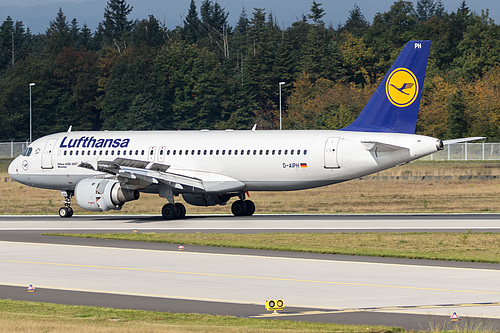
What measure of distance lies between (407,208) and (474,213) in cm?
548

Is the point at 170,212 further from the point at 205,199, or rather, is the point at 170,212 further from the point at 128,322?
the point at 128,322

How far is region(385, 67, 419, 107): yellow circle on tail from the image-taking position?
126 feet

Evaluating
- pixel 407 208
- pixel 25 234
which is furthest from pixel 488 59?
pixel 25 234

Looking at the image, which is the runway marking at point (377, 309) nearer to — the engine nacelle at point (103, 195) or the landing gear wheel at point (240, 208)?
the engine nacelle at point (103, 195)

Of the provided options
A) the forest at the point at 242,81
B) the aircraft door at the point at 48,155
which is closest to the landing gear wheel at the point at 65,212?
the aircraft door at the point at 48,155

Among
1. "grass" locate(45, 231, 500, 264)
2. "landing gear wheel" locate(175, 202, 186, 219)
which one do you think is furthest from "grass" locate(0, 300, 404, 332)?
"landing gear wheel" locate(175, 202, 186, 219)

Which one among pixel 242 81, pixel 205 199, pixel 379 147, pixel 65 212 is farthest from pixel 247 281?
pixel 242 81

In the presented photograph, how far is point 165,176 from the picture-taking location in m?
40.4

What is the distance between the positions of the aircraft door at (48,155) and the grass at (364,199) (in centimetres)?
426

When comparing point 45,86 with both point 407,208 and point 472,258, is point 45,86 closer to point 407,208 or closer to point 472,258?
point 407,208

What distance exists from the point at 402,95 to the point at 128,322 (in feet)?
84.6

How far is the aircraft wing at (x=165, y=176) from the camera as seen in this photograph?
39.3 metres

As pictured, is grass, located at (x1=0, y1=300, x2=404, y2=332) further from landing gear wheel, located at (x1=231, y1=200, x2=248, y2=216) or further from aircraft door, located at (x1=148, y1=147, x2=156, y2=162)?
aircraft door, located at (x1=148, y1=147, x2=156, y2=162)

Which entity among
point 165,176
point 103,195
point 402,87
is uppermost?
point 402,87
